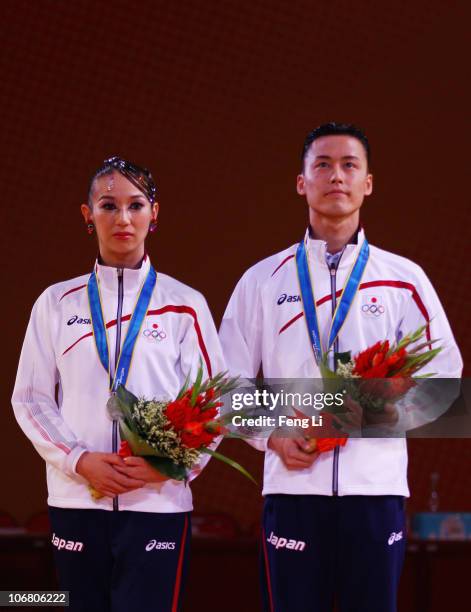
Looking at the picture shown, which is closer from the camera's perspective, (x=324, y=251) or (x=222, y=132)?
(x=324, y=251)

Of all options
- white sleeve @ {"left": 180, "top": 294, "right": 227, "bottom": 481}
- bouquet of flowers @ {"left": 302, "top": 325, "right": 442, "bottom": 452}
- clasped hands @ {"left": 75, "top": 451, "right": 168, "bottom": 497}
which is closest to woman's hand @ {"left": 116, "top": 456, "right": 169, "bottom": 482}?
clasped hands @ {"left": 75, "top": 451, "right": 168, "bottom": 497}

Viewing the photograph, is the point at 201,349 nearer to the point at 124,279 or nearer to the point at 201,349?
the point at 201,349

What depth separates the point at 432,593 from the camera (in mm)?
4336

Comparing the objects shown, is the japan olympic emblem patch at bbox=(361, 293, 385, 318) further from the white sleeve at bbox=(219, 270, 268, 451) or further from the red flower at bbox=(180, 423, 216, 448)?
the red flower at bbox=(180, 423, 216, 448)

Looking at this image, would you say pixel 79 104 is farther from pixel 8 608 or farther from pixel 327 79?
pixel 8 608

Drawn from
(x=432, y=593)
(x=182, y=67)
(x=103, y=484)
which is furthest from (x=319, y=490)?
(x=182, y=67)

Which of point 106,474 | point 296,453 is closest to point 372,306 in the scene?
point 296,453

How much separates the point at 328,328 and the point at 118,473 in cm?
84

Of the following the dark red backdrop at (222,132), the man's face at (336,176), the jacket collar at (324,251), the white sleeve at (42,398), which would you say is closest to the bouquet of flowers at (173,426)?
the white sleeve at (42,398)

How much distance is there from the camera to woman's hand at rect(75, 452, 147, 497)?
2.91 meters

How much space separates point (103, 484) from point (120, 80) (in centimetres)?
396

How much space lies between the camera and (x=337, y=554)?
297 centimetres

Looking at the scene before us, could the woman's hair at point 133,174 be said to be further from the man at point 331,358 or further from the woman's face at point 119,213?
the man at point 331,358

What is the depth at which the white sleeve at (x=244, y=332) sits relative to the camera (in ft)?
10.8
